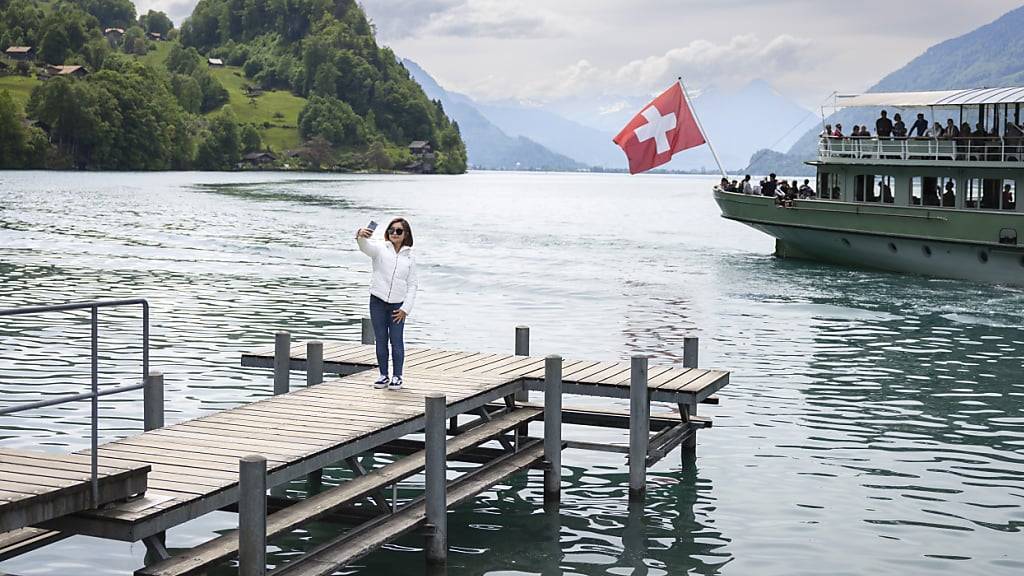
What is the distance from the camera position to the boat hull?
149ft

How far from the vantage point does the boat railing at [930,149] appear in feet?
149

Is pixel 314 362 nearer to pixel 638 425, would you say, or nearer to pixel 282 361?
pixel 282 361

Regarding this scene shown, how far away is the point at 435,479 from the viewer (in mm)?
12312

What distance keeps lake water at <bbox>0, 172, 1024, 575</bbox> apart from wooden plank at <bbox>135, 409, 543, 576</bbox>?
3.21ft

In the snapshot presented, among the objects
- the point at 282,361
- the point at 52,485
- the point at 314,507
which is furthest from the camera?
the point at 282,361

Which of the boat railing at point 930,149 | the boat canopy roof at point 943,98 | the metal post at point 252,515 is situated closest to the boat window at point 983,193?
the boat railing at point 930,149

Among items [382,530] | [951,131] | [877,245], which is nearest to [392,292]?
[382,530]

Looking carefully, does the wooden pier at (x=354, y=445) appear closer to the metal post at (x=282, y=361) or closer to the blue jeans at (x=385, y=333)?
the metal post at (x=282, y=361)

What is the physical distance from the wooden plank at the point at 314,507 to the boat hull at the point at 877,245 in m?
34.1

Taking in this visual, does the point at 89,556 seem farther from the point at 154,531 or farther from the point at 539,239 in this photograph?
the point at 539,239

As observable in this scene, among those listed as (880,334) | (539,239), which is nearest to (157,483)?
(880,334)

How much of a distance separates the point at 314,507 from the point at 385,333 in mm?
3556

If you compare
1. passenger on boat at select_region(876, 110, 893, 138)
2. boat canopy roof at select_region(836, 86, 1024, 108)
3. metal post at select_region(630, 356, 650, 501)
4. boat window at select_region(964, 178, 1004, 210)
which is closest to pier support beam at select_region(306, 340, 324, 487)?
metal post at select_region(630, 356, 650, 501)

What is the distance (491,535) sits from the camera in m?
14.5
